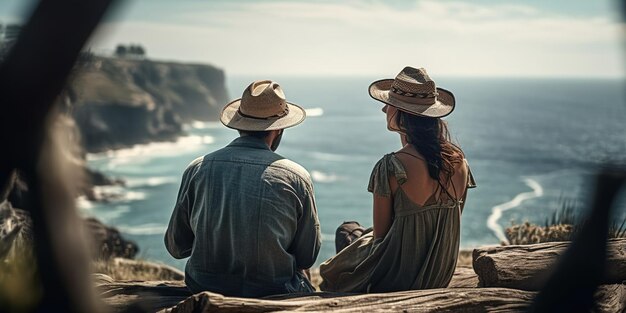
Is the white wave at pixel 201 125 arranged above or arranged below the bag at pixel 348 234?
below

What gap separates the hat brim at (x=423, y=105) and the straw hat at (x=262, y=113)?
60 cm

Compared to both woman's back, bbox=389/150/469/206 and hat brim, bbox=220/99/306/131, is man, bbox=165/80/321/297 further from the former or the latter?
woman's back, bbox=389/150/469/206

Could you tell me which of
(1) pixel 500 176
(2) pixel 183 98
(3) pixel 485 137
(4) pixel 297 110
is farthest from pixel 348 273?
(2) pixel 183 98

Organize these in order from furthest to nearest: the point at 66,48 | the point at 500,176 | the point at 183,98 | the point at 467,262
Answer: the point at 183,98 < the point at 500,176 < the point at 467,262 < the point at 66,48

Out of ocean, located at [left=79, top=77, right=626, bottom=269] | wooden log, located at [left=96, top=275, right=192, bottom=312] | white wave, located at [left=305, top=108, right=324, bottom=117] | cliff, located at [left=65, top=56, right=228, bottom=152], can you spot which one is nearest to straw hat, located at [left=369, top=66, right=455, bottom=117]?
wooden log, located at [left=96, top=275, right=192, bottom=312]

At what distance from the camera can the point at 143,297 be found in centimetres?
412

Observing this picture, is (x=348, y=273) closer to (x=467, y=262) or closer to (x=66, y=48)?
(x=66, y=48)

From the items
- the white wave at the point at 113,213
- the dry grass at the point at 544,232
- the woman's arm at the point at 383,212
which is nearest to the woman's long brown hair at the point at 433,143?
the woman's arm at the point at 383,212

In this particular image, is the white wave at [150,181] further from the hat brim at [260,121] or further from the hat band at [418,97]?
the hat band at [418,97]

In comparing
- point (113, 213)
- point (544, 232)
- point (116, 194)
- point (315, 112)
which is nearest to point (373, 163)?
point (116, 194)

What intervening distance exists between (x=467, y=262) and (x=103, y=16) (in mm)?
7908

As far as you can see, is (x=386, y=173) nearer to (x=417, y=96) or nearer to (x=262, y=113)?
(x=417, y=96)

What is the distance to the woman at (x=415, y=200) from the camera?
14.8ft

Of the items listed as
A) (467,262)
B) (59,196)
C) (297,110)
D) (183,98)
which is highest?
(59,196)
